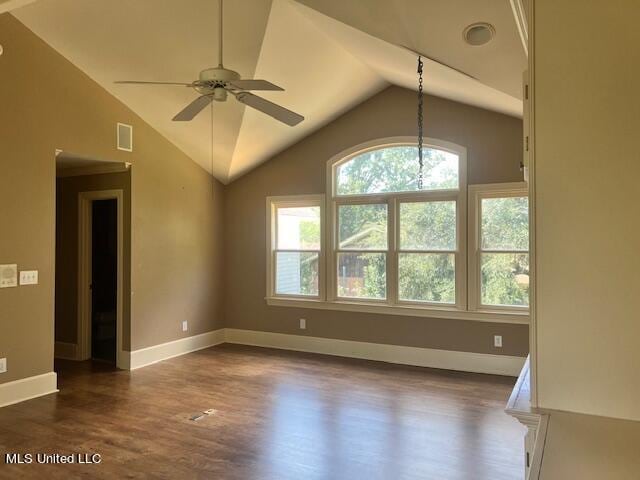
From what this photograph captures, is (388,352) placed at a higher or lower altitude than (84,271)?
lower

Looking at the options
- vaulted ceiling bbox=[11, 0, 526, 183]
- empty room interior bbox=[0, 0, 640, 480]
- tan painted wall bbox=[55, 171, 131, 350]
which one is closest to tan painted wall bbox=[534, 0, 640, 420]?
empty room interior bbox=[0, 0, 640, 480]

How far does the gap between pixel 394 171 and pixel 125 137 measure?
3272mm

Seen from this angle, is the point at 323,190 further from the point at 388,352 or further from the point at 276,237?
the point at 388,352

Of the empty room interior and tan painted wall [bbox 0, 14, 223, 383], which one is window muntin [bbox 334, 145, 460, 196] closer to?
the empty room interior

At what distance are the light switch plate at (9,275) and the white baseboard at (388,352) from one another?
3.25 m

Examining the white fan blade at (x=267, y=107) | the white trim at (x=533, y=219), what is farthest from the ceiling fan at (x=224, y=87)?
the white trim at (x=533, y=219)

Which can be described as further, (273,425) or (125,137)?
(125,137)

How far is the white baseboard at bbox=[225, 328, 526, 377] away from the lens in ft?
17.1

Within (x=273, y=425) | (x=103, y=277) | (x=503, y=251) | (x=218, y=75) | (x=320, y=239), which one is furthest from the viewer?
(x=320, y=239)

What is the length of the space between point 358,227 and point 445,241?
1161 millimetres

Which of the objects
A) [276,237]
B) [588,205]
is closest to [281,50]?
[276,237]

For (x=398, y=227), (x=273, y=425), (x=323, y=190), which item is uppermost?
(x=323, y=190)

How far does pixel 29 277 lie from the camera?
4.40 metres

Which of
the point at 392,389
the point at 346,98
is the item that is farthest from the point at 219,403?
the point at 346,98
